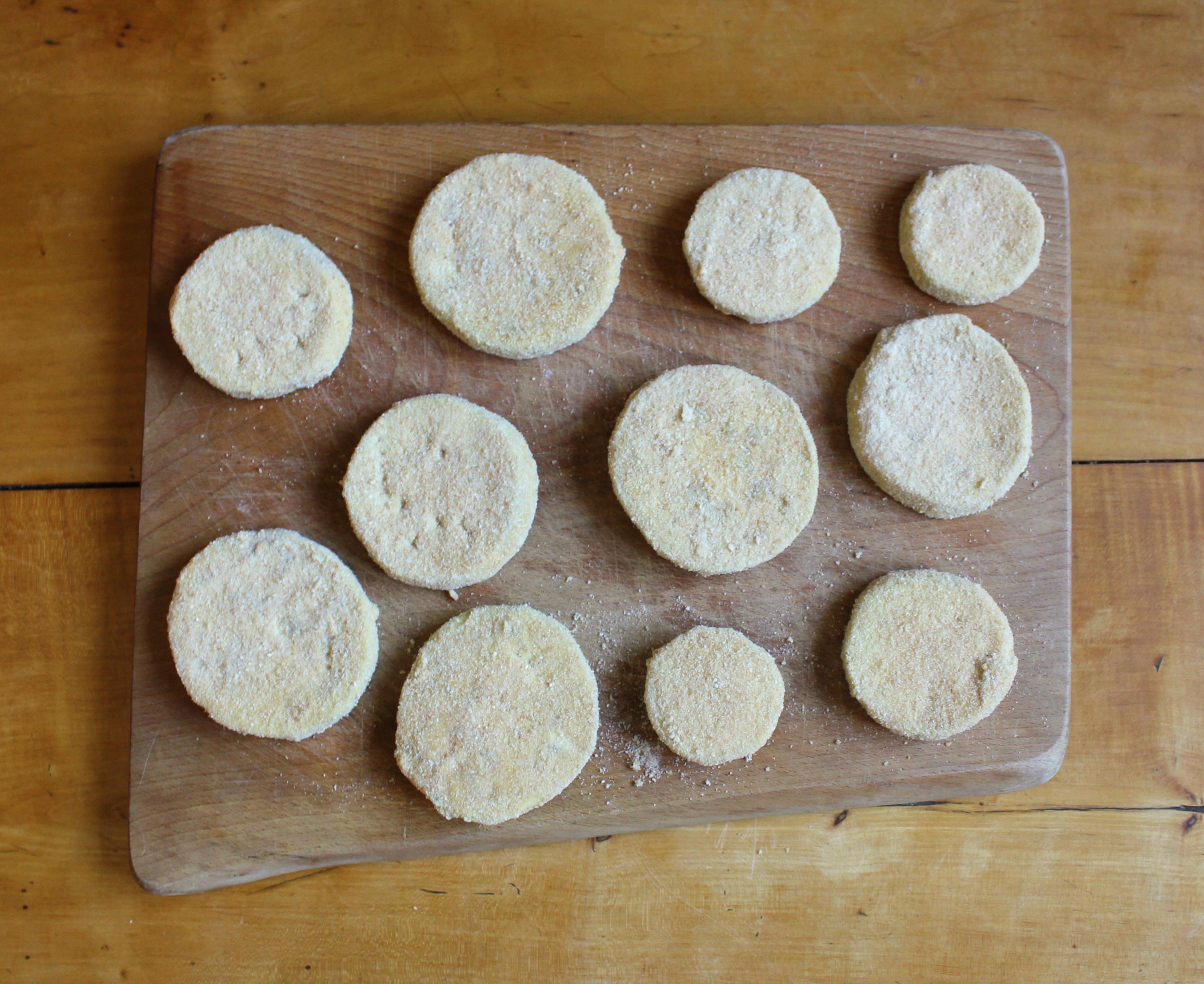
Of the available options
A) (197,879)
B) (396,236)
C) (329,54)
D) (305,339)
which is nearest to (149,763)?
(197,879)

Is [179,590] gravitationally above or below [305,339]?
below

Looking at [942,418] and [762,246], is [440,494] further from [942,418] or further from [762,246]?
[942,418]

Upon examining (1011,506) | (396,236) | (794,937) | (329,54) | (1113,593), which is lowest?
(794,937)

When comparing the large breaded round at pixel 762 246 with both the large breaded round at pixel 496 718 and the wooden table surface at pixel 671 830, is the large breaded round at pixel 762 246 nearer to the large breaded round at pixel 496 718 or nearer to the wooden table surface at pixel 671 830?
the wooden table surface at pixel 671 830

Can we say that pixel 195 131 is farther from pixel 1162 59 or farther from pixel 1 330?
pixel 1162 59

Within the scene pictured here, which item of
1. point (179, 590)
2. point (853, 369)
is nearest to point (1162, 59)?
point (853, 369)

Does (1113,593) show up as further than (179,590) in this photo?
Yes
